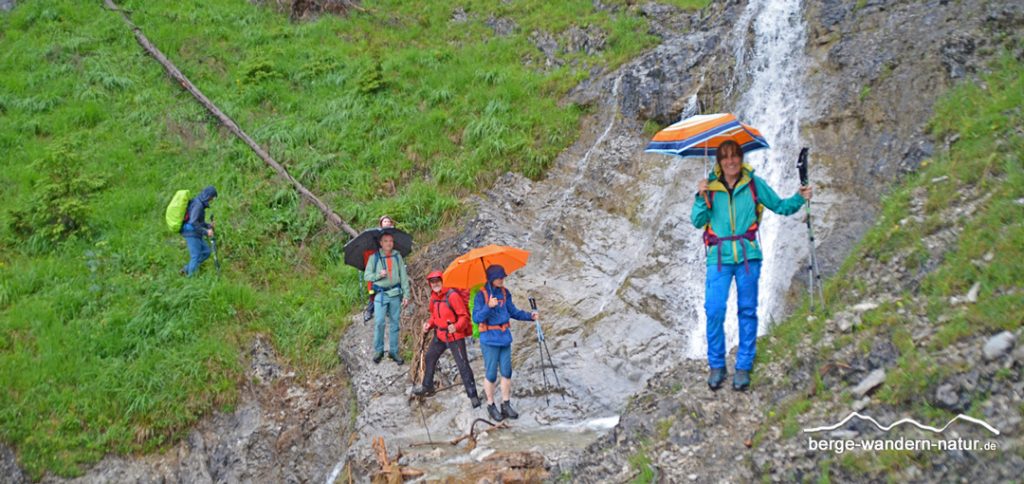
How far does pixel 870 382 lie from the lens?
5.43 meters

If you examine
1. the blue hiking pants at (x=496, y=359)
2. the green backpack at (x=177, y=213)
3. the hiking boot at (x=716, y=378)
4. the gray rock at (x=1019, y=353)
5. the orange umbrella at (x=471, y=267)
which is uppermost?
the green backpack at (x=177, y=213)

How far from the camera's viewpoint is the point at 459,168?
15.0m

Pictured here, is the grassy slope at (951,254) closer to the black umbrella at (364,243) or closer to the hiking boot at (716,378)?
the hiking boot at (716,378)

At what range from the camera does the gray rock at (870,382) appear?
5.37 metres

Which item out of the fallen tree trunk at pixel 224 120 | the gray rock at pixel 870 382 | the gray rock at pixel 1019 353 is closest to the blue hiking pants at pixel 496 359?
the gray rock at pixel 870 382

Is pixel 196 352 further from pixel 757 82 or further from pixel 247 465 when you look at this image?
pixel 757 82

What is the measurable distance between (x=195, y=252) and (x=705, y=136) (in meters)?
9.80

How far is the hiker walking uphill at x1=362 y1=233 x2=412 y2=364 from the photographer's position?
10.3 m

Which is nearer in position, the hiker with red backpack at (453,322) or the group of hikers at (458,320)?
the group of hikers at (458,320)

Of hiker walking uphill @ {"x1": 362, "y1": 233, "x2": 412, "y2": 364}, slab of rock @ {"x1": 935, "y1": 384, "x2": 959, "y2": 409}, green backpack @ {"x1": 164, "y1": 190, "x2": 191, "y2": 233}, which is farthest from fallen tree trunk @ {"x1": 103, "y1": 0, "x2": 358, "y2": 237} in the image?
slab of rock @ {"x1": 935, "y1": 384, "x2": 959, "y2": 409}

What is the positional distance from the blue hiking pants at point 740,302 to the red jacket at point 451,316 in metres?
3.45

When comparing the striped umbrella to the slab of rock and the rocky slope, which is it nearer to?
the rocky slope

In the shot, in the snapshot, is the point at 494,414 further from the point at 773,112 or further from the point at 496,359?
the point at 773,112

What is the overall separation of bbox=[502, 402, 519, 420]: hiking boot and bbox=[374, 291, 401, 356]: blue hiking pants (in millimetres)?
2656
